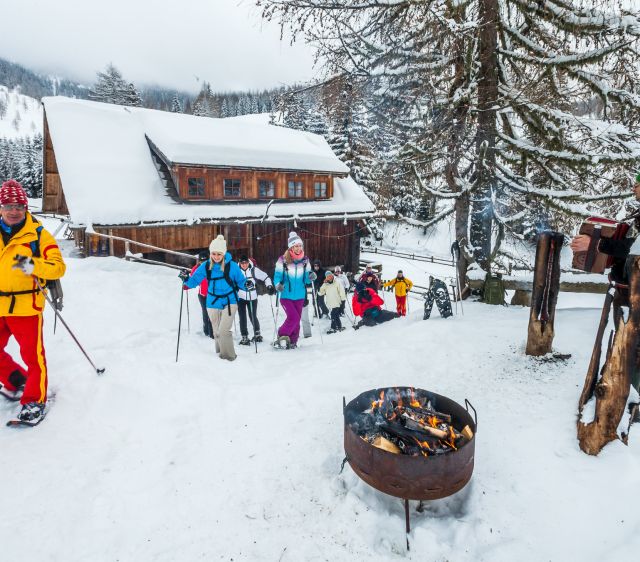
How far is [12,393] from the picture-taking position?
4117mm

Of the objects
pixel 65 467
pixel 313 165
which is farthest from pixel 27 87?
pixel 65 467

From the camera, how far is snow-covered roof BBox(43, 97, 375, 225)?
13000 mm

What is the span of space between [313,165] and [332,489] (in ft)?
54.4

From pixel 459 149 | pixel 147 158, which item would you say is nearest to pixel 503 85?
pixel 459 149

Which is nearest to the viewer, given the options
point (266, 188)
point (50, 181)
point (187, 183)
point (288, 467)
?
point (288, 467)

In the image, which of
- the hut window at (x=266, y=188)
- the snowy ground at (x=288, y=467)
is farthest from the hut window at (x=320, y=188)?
the snowy ground at (x=288, y=467)

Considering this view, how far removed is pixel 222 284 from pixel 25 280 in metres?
2.81

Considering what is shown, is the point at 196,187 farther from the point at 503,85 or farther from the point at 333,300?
the point at 503,85

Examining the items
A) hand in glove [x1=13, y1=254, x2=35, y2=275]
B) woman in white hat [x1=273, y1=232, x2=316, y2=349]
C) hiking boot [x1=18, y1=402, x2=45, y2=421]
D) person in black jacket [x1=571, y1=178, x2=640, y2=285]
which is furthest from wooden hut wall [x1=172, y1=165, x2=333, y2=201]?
person in black jacket [x1=571, y1=178, x2=640, y2=285]

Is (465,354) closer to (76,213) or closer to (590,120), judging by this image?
(590,120)

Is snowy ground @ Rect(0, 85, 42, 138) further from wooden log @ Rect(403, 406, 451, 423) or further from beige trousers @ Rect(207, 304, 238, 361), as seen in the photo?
Result: wooden log @ Rect(403, 406, 451, 423)

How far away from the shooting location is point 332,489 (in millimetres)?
3164

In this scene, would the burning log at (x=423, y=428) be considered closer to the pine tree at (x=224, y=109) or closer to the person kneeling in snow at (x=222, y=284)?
the person kneeling in snow at (x=222, y=284)

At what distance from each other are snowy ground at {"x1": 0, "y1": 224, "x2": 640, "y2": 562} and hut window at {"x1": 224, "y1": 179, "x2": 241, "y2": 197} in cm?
1134
